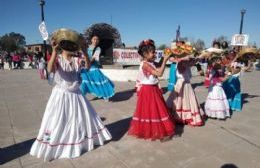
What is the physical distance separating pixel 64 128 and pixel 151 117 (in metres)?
1.59

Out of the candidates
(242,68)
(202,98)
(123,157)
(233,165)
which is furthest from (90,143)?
(202,98)

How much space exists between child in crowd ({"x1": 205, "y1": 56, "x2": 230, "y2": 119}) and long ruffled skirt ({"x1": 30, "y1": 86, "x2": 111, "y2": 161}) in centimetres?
321

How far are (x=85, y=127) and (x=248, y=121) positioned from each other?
414 centimetres

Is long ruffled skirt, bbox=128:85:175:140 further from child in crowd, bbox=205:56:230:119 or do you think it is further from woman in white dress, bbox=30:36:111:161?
child in crowd, bbox=205:56:230:119

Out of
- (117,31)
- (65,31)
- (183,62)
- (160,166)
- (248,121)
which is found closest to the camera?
(65,31)

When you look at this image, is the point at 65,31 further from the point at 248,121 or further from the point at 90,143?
the point at 248,121

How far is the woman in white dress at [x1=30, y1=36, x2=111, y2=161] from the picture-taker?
144 inches

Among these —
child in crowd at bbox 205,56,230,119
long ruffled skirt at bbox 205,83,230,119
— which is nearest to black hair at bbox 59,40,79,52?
child in crowd at bbox 205,56,230,119

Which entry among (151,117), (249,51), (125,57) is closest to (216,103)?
(249,51)

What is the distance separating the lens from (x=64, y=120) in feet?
12.3

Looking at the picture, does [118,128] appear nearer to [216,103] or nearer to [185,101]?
[185,101]

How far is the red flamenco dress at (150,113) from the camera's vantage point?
14.6 ft

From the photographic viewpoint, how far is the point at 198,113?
211 inches

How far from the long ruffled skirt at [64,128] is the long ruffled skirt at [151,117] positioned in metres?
1.01
